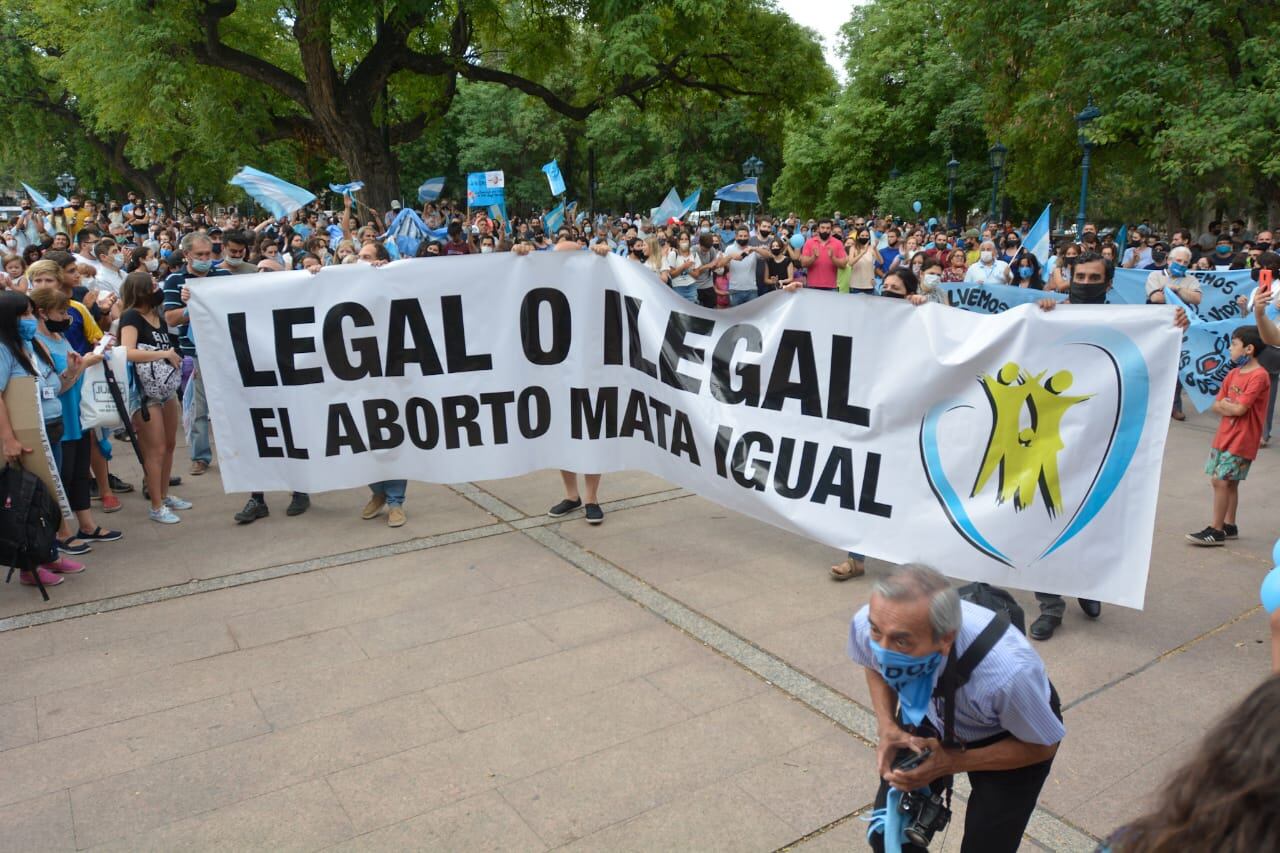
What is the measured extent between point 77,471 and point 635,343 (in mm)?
3613

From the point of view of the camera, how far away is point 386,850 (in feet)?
10.3

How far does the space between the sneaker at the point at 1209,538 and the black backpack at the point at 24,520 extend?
6859 mm

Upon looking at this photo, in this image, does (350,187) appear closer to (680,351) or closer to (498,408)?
(498,408)

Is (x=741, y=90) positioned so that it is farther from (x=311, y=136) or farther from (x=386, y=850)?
(x=386, y=850)

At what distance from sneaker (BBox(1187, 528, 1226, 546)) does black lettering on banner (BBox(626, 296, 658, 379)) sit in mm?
3642

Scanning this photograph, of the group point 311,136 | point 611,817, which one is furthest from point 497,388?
point 311,136

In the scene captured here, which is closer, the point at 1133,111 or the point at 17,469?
the point at 17,469

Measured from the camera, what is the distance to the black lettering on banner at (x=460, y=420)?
6242 mm

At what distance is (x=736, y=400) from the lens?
221 inches

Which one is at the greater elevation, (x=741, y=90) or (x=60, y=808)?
(x=741, y=90)

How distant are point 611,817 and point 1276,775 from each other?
2.54m

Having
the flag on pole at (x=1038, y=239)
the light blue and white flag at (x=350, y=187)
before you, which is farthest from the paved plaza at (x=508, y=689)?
the light blue and white flag at (x=350, y=187)

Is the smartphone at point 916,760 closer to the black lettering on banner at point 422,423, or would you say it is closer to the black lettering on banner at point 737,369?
the black lettering on banner at point 737,369

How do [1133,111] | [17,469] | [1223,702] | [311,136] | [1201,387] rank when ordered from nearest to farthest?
1. [1223,702]
2. [17,469]
3. [1201,387]
4. [1133,111]
5. [311,136]
